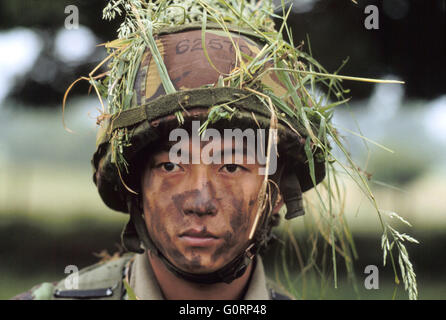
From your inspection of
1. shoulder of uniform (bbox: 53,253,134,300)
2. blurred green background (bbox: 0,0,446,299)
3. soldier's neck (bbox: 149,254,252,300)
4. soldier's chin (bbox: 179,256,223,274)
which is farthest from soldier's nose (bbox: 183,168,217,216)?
blurred green background (bbox: 0,0,446,299)

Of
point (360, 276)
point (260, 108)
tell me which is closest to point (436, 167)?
point (360, 276)

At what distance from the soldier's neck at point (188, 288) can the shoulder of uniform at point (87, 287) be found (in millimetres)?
260

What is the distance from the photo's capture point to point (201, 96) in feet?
6.35

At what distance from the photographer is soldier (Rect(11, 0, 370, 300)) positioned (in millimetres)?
1982

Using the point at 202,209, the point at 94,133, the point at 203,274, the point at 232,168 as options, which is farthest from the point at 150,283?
the point at 94,133

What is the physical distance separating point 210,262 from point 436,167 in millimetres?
4221

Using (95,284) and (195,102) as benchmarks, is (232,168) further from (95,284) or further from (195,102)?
(95,284)

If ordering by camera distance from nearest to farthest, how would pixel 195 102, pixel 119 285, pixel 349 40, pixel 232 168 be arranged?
1. pixel 195 102
2. pixel 232 168
3. pixel 119 285
4. pixel 349 40

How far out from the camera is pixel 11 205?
17.9 ft

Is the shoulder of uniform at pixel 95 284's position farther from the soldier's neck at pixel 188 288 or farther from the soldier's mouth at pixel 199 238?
the soldier's mouth at pixel 199 238

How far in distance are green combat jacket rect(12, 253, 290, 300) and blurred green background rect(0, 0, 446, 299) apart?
2.33m

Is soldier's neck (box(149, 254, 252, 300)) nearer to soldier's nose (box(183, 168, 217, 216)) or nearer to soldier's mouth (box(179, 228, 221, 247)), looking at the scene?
soldier's mouth (box(179, 228, 221, 247))

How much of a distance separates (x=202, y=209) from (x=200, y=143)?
0.26 meters
